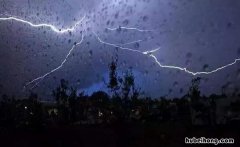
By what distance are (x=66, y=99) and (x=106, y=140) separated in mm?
17583

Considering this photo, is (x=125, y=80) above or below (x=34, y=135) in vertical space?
above

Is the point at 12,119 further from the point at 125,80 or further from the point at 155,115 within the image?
the point at 155,115

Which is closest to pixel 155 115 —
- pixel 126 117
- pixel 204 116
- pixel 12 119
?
pixel 126 117

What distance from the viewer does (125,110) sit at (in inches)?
949

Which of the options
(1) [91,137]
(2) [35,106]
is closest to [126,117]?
(2) [35,106]

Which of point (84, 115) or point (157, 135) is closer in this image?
point (157, 135)

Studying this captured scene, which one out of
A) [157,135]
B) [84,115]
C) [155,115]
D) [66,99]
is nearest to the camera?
[157,135]

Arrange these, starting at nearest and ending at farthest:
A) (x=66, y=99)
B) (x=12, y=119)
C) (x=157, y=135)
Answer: (x=157, y=135), (x=12, y=119), (x=66, y=99)

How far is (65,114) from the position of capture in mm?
27438

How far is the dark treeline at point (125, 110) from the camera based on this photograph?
50.3ft

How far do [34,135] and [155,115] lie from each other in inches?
342

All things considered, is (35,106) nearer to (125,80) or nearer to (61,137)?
(125,80)

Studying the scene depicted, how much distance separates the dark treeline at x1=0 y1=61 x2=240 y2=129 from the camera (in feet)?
50.3

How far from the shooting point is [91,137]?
47.8 feet
